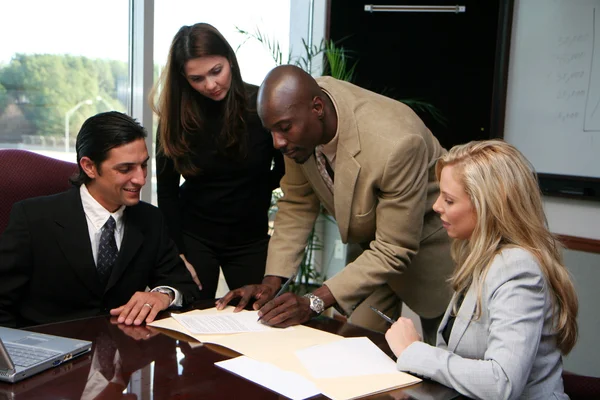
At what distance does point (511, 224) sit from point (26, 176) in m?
1.52

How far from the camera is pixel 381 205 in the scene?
1937 millimetres

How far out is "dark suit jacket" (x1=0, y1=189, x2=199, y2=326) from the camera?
1.87 m

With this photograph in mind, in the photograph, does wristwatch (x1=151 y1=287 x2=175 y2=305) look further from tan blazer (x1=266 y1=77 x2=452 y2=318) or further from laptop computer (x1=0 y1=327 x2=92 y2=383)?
laptop computer (x1=0 y1=327 x2=92 y2=383)

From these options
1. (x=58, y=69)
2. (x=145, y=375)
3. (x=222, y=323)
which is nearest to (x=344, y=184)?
(x=222, y=323)

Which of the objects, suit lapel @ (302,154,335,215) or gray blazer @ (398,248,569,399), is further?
suit lapel @ (302,154,335,215)

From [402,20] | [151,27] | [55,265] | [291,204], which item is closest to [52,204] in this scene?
[55,265]

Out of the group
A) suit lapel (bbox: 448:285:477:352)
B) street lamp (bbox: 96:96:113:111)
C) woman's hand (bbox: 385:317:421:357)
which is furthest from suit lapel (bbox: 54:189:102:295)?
street lamp (bbox: 96:96:113:111)

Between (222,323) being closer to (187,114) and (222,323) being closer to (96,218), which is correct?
(96,218)

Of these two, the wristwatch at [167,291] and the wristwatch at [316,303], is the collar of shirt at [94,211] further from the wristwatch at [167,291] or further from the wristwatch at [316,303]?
the wristwatch at [316,303]

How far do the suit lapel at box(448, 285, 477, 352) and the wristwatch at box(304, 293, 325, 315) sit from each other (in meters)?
0.43

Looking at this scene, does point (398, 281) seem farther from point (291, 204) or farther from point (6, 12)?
point (6, 12)

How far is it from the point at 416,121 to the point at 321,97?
1.00 ft

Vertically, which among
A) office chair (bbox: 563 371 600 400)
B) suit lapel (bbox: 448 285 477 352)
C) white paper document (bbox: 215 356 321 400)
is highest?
suit lapel (bbox: 448 285 477 352)

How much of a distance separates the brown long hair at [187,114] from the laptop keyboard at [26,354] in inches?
40.2
